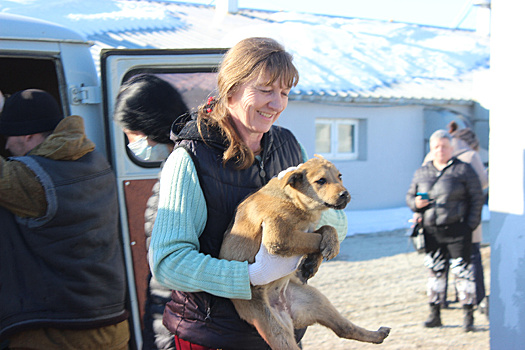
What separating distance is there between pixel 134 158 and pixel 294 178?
1.70 metres

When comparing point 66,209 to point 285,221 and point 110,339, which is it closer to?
point 110,339

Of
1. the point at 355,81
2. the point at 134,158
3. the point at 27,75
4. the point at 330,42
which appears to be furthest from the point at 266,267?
the point at 330,42

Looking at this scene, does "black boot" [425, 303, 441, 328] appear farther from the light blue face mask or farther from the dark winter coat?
the light blue face mask

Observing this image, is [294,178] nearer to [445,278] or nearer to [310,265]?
[310,265]

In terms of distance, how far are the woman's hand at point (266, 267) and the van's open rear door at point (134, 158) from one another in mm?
1674

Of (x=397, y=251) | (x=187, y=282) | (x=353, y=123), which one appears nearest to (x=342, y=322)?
(x=187, y=282)

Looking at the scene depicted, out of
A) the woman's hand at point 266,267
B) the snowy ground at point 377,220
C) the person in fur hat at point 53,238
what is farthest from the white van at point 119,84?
the snowy ground at point 377,220

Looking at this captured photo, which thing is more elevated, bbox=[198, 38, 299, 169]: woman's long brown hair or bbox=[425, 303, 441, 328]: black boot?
bbox=[198, 38, 299, 169]: woman's long brown hair

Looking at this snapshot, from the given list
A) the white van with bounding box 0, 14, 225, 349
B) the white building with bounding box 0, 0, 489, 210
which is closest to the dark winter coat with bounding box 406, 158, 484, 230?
the white van with bounding box 0, 14, 225, 349

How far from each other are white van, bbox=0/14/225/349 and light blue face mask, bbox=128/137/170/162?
72 mm

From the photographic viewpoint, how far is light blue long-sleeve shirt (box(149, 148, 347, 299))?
1.86 metres

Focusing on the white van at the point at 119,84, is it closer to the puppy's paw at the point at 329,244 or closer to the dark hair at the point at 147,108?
the dark hair at the point at 147,108

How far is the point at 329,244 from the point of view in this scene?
207cm

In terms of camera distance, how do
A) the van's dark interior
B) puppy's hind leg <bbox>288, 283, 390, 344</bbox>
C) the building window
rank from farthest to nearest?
the building window, the van's dark interior, puppy's hind leg <bbox>288, 283, 390, 344</bbox>
